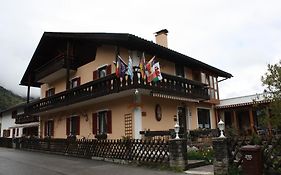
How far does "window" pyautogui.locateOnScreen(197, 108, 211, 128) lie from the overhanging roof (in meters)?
3.32

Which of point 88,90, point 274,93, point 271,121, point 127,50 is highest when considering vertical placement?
point 127,50

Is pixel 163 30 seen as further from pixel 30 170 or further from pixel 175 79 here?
pixel 30 170

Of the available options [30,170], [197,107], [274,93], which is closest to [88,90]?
[30,170]

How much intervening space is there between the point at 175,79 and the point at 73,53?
8.90m

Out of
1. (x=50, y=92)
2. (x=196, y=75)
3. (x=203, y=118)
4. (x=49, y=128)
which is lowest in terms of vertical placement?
(x=49, y=128)

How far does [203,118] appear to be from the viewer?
72.1 feet

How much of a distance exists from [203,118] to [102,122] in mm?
8207


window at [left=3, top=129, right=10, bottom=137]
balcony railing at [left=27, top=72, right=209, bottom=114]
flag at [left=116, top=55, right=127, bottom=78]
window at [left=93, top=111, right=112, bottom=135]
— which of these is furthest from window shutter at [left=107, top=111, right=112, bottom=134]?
window at [left=3, top=129, right=10, bottom=137]

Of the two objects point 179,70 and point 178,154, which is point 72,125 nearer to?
point 179,70

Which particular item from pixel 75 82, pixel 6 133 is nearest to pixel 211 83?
pixel 75 82

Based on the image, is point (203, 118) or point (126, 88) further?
point (203, 118)

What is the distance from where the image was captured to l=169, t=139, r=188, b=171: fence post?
1090 cm

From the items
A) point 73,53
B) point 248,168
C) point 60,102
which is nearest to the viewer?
point 248,168

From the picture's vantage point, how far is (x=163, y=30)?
22.3 meters
